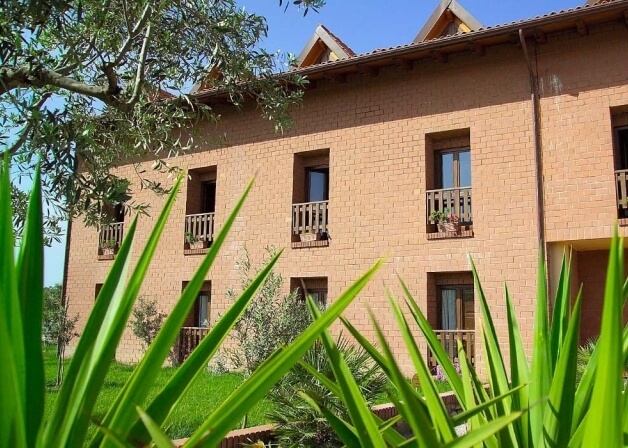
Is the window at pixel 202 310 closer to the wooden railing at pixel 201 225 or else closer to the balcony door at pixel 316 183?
the wooden railing at pixel 201 225

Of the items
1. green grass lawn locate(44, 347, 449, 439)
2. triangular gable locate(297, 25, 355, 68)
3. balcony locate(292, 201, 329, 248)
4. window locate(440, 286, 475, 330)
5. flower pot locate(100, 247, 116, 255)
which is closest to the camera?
green grass lawn locate(44, 347, 449, 439)

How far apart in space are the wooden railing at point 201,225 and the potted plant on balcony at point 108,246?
2.49m

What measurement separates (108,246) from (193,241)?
3.03m

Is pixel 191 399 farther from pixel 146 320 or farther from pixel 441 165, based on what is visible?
pixel 441 165

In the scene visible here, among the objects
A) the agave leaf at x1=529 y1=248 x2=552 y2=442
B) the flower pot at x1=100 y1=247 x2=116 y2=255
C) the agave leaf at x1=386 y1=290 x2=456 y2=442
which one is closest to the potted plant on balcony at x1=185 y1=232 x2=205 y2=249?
the flower pot at x1=100 y1=247 x2=116 y2=255

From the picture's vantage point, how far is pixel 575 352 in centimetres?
163

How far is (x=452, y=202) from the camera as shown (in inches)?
471

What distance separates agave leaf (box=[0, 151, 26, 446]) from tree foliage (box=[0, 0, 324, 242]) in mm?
3566

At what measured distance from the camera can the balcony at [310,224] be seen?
1319 centimetres

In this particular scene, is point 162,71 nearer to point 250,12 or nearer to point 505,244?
point 250,12

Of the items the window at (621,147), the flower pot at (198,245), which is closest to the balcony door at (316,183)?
the flower pot at (198,245)

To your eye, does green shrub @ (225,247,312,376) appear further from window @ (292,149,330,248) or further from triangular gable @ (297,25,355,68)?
triangular gable @ (297,25,355,68)

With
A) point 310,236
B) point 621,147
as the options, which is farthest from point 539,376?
point 310,236

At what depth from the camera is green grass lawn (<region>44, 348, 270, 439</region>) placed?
22.3 feet
